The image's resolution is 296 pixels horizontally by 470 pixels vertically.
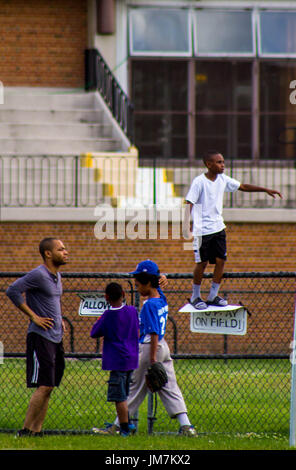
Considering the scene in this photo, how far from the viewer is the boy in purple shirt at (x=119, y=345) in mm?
8492

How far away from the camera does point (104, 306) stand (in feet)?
30.3

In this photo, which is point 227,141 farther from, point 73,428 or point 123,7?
point 73,428

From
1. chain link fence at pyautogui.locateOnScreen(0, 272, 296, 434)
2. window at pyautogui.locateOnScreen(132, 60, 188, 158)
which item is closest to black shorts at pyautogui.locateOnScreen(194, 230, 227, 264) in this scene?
chain link fence at pyautogui.locateOnScreen(0, 272, 296, 434)

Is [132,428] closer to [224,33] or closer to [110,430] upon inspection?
[110,430]

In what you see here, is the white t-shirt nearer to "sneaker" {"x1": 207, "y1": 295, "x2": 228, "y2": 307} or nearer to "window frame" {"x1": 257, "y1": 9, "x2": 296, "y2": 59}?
"sneaker" {"x1": 207, "y1": 295, "x2": 228, "y2": 307}

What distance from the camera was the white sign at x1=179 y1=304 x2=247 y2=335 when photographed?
9055mm

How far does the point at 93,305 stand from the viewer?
9312 mm

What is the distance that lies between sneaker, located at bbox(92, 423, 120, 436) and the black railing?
11.6 metres

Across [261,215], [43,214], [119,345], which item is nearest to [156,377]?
[119,345]

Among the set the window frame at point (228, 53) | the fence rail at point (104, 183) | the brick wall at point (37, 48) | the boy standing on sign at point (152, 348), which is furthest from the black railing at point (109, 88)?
the boy standing on sign at point (152, 348)

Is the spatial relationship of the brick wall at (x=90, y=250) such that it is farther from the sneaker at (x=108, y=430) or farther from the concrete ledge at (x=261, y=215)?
the sneaker at (x=108, y=430)
